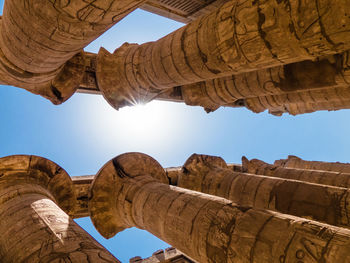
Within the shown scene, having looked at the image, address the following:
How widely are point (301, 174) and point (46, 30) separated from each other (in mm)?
6816

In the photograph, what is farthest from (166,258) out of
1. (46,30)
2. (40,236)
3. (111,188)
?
(46,30)

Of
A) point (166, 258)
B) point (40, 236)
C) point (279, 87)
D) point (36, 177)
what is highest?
point (279, 87)

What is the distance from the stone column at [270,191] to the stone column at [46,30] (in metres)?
3.05

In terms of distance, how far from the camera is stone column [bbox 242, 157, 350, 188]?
573cm

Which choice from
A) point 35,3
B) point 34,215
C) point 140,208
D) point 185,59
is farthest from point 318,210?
point 35,3

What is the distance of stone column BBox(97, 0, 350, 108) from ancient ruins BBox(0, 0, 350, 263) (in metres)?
0.01

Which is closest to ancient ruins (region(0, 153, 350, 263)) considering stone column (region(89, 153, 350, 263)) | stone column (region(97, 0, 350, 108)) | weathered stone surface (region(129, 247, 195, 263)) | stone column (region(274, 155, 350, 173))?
stone column (region(89, 153, 350, 263))

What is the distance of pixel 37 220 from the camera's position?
9.70ft

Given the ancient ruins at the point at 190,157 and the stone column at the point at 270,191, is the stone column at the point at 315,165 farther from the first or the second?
the stone column at the point at 270,191

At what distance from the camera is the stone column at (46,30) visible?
2486 mm

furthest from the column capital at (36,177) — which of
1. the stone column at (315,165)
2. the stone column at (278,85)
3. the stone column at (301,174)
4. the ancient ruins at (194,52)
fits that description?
the stone column at (315,165)

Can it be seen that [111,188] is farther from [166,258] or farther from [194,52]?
[166,258]

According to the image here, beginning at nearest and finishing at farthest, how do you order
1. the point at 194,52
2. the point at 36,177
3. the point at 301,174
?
1. the point at 194,52
2. the point at 36,177
3. the point at 301,174

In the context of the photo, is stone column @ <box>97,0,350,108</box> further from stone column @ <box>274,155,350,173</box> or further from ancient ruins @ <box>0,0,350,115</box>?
stone column @ <box>274,155,350,173</box>
